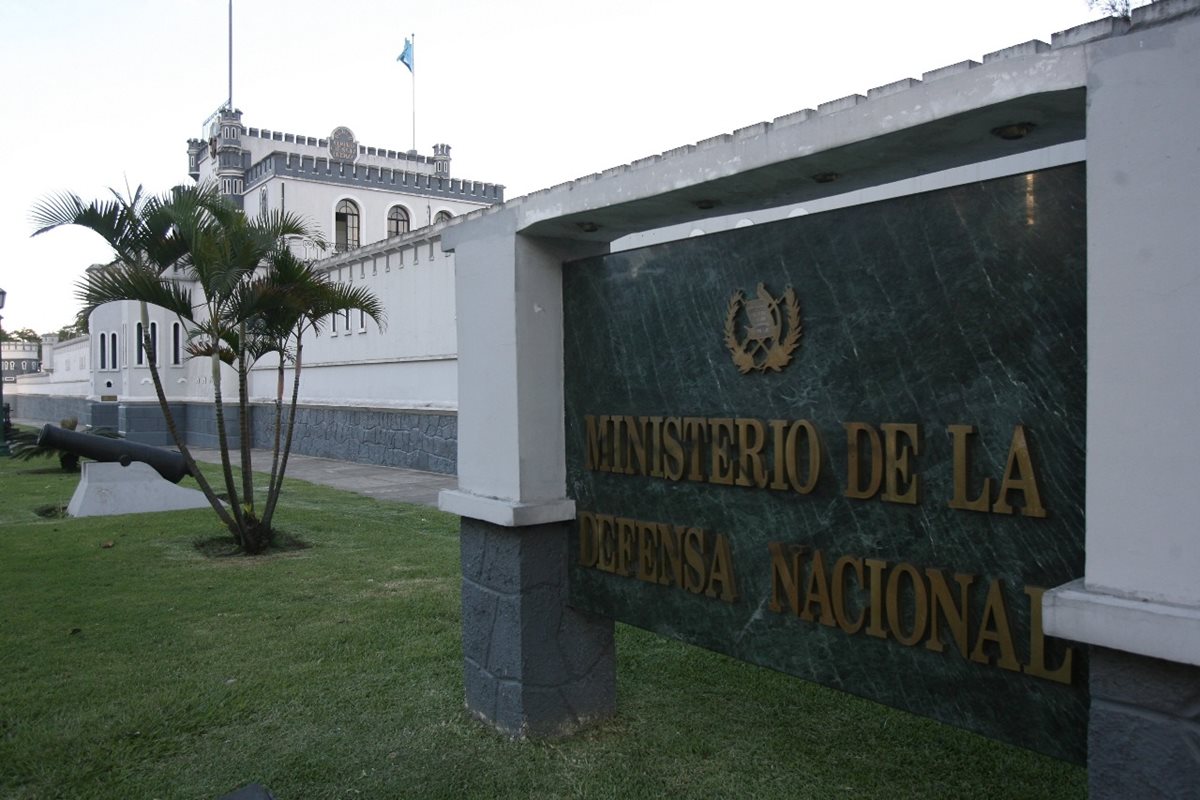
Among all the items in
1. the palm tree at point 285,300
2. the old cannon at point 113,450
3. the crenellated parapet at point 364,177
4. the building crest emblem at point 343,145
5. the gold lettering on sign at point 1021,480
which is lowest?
the old cannon at point 113,450

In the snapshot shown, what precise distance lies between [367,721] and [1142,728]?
307cm

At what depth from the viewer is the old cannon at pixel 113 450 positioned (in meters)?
11.4

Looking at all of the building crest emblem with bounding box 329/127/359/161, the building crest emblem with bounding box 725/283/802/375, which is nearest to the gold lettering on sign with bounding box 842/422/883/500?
the building crest emblem with bounding box 725/283/802/375

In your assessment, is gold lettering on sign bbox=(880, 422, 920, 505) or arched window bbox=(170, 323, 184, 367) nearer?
gold lettering on sign bbox=(880, 422, 920, 505)

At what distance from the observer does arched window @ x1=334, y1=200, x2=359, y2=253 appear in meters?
27.6

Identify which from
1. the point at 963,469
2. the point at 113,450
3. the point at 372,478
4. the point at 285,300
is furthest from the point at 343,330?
the point at 963,469

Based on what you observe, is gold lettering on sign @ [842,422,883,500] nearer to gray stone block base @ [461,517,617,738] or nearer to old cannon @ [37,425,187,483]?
gray stone block base @ [461,517,617,738]

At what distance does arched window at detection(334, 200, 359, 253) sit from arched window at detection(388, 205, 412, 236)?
115 cm

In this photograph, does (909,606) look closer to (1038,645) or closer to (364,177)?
(1038,645)

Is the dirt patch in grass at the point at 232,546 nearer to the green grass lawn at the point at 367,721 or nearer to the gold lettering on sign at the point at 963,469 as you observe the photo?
the green grass lawn at the point at 367,721

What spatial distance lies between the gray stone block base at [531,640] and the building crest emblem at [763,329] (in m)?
1.22

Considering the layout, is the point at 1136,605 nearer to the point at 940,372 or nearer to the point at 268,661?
the point at 940,372

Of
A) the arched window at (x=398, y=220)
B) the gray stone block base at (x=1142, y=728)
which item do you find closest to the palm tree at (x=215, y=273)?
the gray stone block base at (x=1142, y=728)

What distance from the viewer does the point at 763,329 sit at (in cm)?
287
